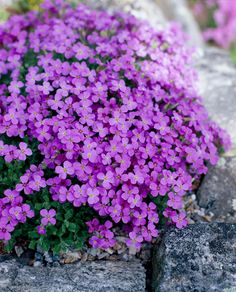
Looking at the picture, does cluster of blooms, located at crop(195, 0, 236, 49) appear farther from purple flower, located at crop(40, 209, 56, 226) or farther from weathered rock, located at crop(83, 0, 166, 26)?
purple flower, located at crop(40, 209, 56, 226)

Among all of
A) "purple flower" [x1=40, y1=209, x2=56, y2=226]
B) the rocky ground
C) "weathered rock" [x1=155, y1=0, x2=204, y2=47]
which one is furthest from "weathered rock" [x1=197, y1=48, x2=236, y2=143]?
"purple flower" [x1=40, y1=209, x2=56, y2=226]

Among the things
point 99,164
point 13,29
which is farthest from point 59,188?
point 13,29

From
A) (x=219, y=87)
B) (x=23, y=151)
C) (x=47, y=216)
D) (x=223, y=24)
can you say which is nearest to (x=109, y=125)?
(x=23, y=151)

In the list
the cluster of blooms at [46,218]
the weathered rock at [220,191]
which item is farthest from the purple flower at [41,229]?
the weathered rock at [220,191]

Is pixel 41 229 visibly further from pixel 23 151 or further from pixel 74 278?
pixel 23 151

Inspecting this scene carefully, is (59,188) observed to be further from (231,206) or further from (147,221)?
(231,206)
